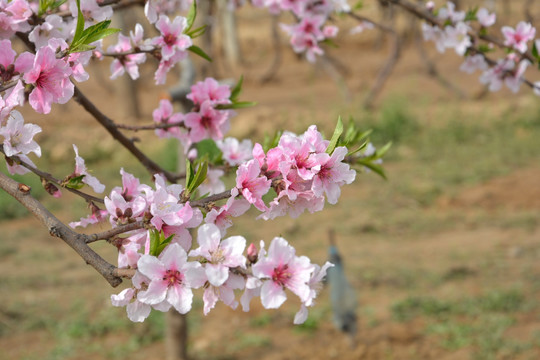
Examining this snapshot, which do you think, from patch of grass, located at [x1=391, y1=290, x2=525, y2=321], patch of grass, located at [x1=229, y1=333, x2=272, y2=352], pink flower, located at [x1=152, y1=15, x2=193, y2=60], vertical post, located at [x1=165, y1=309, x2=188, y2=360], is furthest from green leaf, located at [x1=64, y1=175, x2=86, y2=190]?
patch of grass, located at [x1=391, y1=290, x2=525, y2=321]

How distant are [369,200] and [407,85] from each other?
739cm

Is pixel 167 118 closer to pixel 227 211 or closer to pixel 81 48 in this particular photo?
pixel 81 48

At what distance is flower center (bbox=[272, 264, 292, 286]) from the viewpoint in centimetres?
117

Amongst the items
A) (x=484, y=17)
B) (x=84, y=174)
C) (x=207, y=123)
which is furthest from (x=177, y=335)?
(x=84, y=174)

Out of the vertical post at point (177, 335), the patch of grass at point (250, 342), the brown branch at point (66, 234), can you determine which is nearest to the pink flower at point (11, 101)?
the brown branch at point (66, 234)

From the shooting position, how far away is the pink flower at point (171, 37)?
5.99 feet

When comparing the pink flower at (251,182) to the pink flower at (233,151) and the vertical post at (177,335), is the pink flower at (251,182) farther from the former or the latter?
the vertical post at (177,335)

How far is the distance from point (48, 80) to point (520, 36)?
Answer: 6.09 feet

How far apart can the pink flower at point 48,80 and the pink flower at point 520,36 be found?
1.78m

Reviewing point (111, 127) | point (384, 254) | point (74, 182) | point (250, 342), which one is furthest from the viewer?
point (384, 254)

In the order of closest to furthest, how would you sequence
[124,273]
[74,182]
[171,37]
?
1. [124,273]
2. [74,182]
3. [171,37]

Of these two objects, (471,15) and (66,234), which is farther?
(471,15)

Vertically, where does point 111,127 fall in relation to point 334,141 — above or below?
below

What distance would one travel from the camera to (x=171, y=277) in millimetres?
1152
